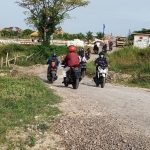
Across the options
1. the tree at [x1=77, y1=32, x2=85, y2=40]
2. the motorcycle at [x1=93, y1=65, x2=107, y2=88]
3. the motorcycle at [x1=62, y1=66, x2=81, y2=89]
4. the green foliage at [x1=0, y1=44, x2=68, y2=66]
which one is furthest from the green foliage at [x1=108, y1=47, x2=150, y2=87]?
the tree at [x1=77, y1=32, x2=85, y2=40]

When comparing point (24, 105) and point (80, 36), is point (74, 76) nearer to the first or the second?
point (24, 105)

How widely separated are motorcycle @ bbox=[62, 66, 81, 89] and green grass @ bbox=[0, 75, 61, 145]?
199 cm

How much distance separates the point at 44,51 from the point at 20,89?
2032 cm

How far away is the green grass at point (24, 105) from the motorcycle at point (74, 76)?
1.99 meters

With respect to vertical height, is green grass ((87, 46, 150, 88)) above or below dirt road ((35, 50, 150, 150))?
below

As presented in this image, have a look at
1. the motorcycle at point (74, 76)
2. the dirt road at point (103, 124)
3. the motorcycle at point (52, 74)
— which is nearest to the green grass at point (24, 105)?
the dirt road at point (103, 124)

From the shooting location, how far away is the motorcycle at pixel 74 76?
11.8 metres

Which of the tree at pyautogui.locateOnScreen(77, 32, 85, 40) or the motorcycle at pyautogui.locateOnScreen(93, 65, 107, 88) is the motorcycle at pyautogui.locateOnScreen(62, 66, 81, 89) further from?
the tree at pyautogui.locateOnScreen(77, 32, 85, 40)

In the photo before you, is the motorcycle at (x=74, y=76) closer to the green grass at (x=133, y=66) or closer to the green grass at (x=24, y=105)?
the green grass at (x=24, y=105)

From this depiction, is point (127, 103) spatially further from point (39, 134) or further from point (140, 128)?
point (39, 134)

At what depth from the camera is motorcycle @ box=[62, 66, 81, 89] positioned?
11.8 metres

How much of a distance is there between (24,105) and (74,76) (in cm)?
430

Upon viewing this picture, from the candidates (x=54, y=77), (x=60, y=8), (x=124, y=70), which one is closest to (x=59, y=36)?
(x=60, y=8)

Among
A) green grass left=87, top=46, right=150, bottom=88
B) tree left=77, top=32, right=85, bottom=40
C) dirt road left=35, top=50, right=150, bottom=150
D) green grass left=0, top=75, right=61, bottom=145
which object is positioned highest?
green grass left=0, top=75, right=61, bottom=145
